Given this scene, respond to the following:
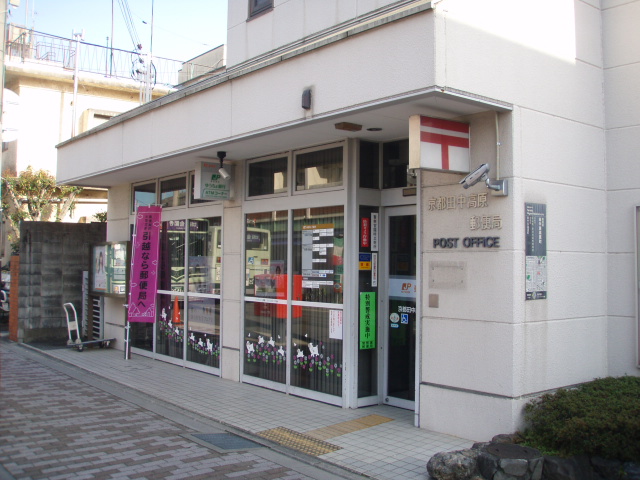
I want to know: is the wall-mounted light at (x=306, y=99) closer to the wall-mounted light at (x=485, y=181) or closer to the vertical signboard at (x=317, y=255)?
the vertical signboard at (x=317, y=255)

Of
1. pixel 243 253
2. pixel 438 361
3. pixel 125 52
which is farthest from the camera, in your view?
pixel 125 52

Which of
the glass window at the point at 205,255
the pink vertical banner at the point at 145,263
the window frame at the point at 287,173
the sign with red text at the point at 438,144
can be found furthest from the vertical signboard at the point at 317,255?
the pink vertical banner at the point at 145,263

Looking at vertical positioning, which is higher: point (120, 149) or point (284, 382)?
point (120, 149)

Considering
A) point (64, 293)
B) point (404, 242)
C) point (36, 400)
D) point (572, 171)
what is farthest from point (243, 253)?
point (64, 293)

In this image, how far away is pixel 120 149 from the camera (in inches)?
454

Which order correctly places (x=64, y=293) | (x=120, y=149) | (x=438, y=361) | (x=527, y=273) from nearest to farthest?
(x=527, y=273) < (x=438, y=361) < (x=120, y=149) < (x=64, y=293)

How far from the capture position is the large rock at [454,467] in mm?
5555

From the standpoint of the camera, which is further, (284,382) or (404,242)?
(284,382)

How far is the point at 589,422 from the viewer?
5707mm

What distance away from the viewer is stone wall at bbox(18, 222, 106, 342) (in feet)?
48.1

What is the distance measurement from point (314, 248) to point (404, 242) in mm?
1310

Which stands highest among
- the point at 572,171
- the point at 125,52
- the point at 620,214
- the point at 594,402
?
the point at 125,52

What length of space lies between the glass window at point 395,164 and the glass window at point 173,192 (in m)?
4.68

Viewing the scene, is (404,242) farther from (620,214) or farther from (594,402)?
(594,402)
